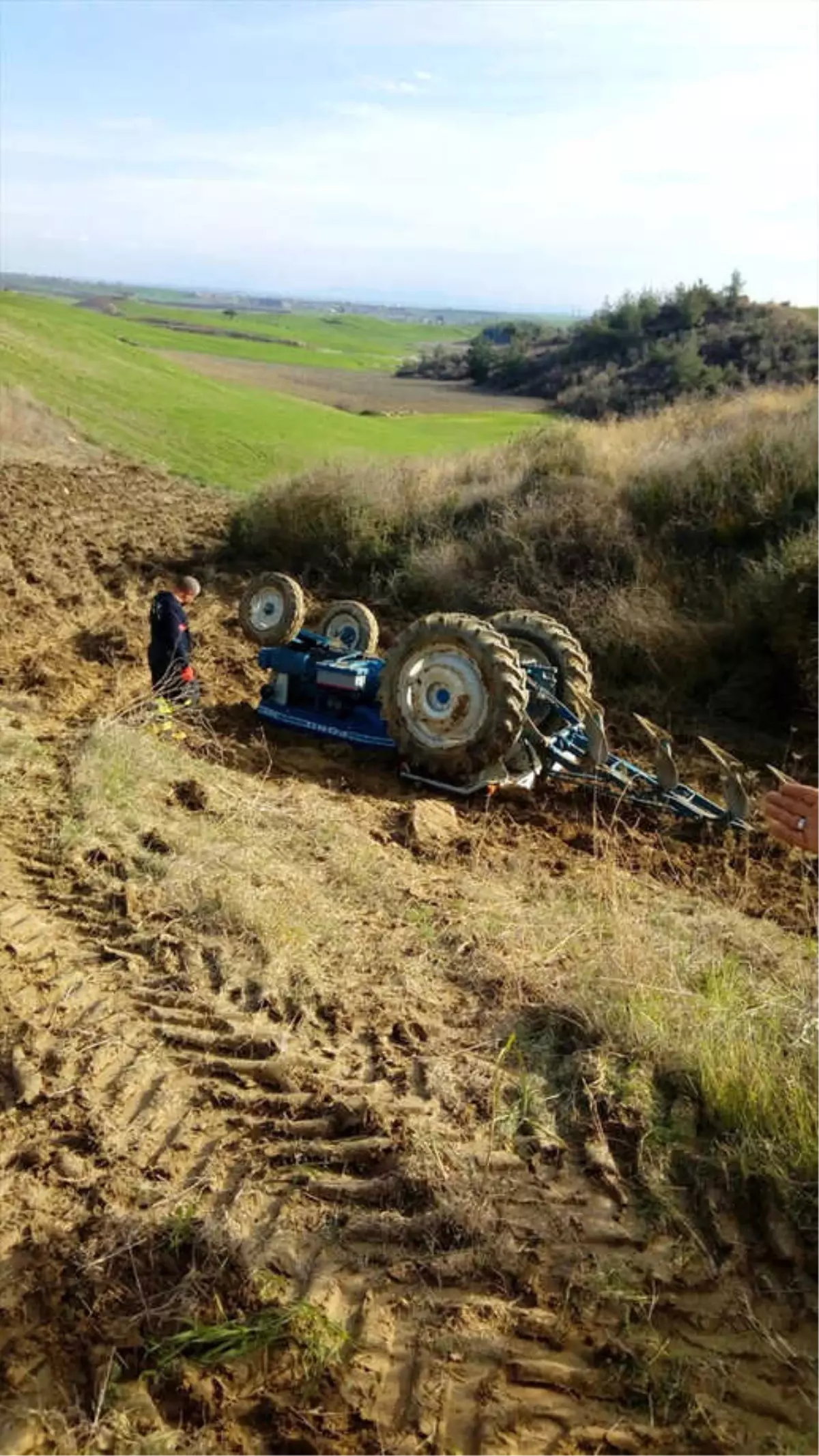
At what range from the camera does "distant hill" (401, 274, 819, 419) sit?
114 ft

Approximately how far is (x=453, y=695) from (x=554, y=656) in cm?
142

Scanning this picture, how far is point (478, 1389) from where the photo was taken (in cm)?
259

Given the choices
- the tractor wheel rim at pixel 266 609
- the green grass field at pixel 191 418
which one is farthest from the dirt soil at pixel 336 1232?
the green grass field at pixel 191 418

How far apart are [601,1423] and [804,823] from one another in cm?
172

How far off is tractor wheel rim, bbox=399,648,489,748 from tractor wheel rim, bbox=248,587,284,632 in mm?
3169

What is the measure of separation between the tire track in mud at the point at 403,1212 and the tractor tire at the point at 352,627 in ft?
21.0

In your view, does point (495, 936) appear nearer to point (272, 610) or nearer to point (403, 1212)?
point (403, 1212)

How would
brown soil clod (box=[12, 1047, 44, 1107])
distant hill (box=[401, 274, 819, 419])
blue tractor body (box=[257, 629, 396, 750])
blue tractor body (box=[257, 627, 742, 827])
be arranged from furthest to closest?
distant hill (box=[401, 274, 819, 419])
blue tractor body (box=[257, 629, 396, 750])
blue tractor body (box=[257, 627, 742, 827])
brown soil clod (box=[12, 1047, 44, 1107])

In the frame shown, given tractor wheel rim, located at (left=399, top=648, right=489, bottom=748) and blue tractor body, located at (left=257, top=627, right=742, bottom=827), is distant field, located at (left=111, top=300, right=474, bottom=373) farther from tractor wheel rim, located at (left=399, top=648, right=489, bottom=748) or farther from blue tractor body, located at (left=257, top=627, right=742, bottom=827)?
tractor wheel rim, located at (left=399, top=648, right=489, bottom=748)

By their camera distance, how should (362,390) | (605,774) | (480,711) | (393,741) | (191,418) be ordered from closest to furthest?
(480,711) < (605,774) < (393,741) < (191,418) < (362,390)

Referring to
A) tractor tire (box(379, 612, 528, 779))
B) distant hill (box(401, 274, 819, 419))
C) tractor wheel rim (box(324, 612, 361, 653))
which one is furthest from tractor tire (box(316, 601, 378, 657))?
distant hill (box(401, 274, 819, 419))

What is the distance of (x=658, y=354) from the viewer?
37.7 meters

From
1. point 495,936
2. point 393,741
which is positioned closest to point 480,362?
point 393,741

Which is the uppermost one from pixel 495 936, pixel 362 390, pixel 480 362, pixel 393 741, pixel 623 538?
pixel 480 362
